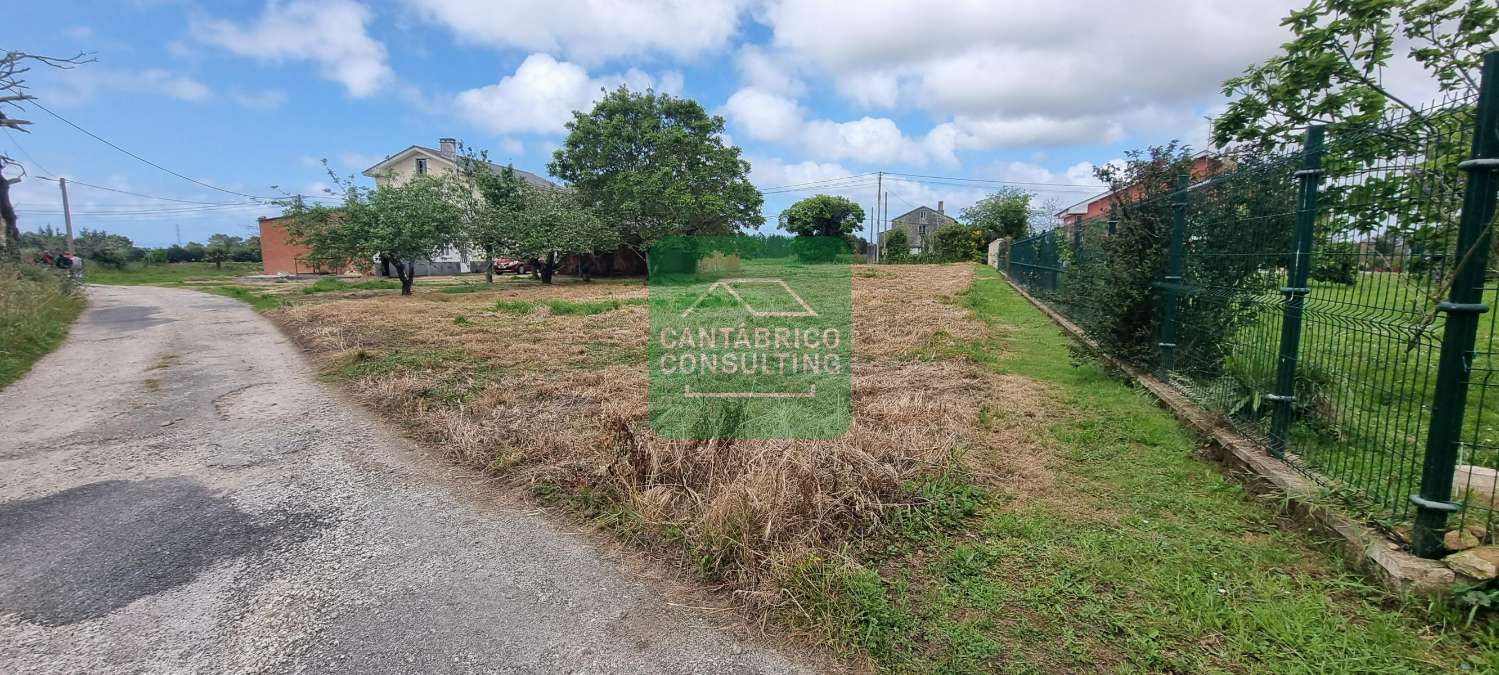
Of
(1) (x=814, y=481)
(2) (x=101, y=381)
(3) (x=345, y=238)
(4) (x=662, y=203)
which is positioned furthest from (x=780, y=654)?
(4) (x=662, y=203)

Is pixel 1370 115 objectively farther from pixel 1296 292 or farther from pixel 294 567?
pixel 294 567

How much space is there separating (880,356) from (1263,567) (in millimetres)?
4226

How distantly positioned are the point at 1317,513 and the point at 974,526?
4.44 feet

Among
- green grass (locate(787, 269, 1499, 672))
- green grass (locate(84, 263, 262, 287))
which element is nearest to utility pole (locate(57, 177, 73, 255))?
green grass (locate(84, 263, 262, 287))

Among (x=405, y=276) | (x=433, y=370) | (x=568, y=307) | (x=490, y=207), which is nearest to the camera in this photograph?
(x=433, y=370)

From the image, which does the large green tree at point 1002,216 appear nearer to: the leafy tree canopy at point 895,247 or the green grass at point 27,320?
the leafy tree canopy at point 895,247

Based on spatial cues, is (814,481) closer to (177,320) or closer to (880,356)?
(880,356)

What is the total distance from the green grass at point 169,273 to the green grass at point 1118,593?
1362 inches

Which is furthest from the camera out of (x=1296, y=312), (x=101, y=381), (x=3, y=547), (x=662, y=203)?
(x=662, y=203)

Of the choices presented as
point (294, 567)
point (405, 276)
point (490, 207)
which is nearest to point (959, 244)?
point (490, 207)

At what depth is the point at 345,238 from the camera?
16.8 meters

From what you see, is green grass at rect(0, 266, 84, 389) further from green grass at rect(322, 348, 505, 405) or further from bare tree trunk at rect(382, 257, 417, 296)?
bare tree trunk at rect(382, 257, 417, 296)

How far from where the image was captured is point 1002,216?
34.0 m

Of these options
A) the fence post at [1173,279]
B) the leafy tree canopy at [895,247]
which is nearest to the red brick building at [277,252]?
the leafy tree canopy at [895,247]
